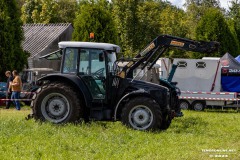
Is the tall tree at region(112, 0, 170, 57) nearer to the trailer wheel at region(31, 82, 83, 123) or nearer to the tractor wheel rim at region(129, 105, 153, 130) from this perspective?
the trailer wheel at region(31, 82, 83, 123)

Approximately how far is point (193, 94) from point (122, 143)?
13.0 metres

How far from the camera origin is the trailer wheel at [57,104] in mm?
12391

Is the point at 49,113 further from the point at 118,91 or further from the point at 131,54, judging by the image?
the point at 131,54

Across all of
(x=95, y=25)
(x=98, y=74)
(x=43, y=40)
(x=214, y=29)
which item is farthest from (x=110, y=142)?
(x=214, y=29)

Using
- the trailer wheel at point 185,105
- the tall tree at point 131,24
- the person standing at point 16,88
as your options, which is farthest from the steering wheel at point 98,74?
the tall tree at point 131,24

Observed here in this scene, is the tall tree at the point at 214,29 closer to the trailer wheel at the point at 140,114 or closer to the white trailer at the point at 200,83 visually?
the white trailer at the point at 200,83

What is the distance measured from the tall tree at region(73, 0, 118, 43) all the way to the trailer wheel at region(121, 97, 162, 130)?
13.6m

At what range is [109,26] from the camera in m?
25.8

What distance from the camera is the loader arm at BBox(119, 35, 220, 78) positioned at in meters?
12.7

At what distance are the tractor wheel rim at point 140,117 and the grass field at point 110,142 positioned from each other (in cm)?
37

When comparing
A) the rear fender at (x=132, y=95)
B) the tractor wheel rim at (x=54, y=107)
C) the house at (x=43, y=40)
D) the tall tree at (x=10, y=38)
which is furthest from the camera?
the house at (x=43, y=40)

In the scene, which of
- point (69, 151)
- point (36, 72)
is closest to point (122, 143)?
point (69, 151)

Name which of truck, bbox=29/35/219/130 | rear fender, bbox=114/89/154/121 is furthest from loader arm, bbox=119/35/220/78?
rear fender, bbox=114/89/154/121

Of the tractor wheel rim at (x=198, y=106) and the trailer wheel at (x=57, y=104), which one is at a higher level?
the trailer wheel at (x=57, y=104)
